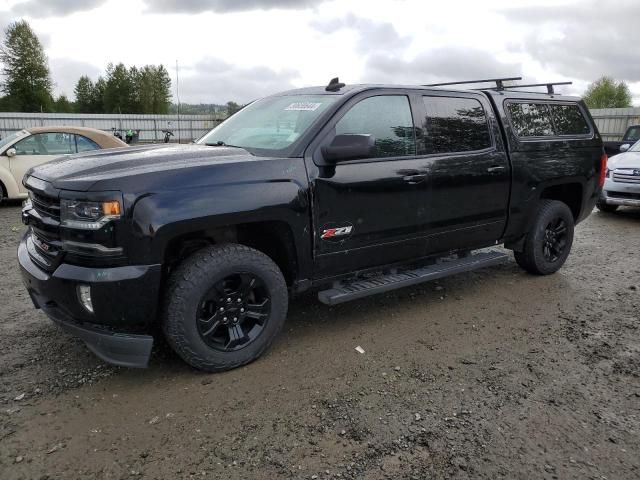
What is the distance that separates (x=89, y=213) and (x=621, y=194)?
→ 9.32 meters

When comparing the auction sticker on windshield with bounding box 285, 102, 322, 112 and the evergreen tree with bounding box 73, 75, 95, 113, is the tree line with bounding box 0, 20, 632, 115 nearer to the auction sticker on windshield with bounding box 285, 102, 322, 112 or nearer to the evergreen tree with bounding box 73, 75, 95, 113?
the evergreen tree with bounding box 73, 75, 95, 113

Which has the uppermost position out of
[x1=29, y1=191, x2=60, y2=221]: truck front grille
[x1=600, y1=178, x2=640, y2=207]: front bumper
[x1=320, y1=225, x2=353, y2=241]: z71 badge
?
[x1=29, y1=191, x2=60, y2=221]: truck front grille

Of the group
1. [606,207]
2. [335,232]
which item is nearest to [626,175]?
[606,207]

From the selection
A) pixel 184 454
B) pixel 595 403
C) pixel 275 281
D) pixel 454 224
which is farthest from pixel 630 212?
pixel 184 454

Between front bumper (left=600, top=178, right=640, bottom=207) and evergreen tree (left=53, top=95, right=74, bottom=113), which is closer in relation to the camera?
front bumper (left=600, top=178, right=640, bottom=207)

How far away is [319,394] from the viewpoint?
3.13 metres

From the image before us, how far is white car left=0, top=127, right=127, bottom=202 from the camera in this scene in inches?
376

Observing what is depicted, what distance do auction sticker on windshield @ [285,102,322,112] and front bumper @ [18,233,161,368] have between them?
5.58 ft

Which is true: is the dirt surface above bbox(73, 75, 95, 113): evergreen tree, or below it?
below

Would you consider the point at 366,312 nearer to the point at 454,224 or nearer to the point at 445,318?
the point at 445,318

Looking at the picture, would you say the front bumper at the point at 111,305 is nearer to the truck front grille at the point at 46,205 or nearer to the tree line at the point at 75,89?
the truck front grille at the point at 46,205

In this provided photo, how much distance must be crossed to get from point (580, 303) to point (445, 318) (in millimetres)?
1404

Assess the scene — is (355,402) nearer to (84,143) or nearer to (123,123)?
(84,143)

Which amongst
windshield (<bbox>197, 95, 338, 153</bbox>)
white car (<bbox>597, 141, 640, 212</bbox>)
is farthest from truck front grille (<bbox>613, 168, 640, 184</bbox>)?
windshield (<bbox>197, 95, 338, 153</bbox>)
